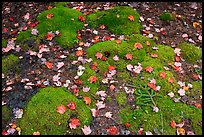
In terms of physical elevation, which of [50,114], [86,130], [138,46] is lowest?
[86,130]

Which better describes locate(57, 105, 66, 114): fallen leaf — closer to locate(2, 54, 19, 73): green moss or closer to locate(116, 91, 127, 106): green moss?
locate(116, 91, 127, 106): green moss

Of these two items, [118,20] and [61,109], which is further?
[118,20]

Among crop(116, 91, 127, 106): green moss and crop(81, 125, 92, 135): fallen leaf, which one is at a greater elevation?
crop(116, 91, 127, 106): green moss

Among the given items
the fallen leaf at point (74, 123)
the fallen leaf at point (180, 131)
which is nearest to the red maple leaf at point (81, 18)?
the fallen leaf at point (74, 123)

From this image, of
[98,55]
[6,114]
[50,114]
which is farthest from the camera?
[98,55]

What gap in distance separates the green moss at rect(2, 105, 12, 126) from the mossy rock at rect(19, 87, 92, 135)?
0.76 feet

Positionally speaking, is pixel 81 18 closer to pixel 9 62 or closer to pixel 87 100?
pixel 9 62

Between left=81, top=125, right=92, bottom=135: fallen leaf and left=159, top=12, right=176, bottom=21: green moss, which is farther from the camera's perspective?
left=159, top=12, right=176, bottom=21: green moss

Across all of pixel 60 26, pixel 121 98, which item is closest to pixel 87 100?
pixel 121 98

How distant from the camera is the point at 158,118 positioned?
15.1 ft

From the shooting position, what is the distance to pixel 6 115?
4652mm

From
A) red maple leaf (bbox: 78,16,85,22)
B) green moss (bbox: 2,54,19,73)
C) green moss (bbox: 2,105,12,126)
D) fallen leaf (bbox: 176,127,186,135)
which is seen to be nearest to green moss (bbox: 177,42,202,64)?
fallen leaf (bbox: 176,127,186,135)

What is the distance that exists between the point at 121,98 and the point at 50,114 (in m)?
1.16

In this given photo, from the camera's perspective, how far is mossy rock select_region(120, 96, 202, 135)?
4.52 metres
